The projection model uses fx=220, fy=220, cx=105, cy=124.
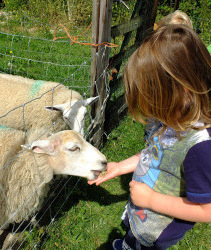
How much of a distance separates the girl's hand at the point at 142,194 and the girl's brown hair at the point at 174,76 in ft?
1.46

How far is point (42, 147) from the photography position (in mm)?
1853

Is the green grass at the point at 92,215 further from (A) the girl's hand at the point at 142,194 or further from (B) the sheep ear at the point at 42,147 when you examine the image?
(A) the girl's hand at the point at 142,194

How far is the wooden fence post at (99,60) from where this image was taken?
2057 millimetres

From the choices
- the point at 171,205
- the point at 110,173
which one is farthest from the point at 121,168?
the point at 171,205

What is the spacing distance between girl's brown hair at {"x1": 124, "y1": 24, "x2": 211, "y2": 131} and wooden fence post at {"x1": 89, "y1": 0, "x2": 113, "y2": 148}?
1127 millimetres

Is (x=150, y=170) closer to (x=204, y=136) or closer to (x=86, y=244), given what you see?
(x=204, y=136)

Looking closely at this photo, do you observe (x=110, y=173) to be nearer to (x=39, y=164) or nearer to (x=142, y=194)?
(x=142, y=194)

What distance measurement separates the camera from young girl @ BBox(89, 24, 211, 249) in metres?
1.04

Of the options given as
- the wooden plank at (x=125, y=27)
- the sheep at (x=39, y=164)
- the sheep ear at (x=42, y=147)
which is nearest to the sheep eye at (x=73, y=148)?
the sheep at (x=39, y=164)

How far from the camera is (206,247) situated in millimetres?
2424

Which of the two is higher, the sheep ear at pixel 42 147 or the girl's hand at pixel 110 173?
the sheep ear at pixel 42 147

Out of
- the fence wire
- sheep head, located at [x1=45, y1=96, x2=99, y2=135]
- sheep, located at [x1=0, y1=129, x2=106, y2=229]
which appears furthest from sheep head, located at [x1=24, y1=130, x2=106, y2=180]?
sheep head, located at [x1=45, y1=96, x2=99, y2=135]

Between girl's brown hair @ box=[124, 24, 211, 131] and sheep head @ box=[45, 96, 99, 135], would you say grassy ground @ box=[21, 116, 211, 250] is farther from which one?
girl's brown hair @ box=[124, 24, 211, 131]

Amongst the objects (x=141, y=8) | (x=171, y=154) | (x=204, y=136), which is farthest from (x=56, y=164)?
(x=141, y=8)
